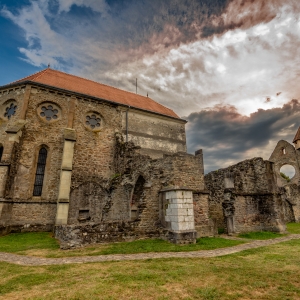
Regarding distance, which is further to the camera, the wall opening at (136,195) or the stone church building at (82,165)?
the wall opening at (136,195)

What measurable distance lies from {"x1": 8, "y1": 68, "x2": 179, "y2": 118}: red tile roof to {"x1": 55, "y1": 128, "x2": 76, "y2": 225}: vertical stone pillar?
4.50 metres

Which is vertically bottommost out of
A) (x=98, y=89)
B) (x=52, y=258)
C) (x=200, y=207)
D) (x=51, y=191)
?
(x=52, y=258)

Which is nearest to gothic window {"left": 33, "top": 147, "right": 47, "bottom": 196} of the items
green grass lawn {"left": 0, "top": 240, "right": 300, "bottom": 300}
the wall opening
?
the wall opening

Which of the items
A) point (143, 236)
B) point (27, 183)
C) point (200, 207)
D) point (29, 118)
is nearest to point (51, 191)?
point (27, 183)

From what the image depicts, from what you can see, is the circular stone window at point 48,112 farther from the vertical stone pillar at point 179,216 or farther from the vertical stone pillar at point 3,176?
the vertical stone pillar at point 179,216

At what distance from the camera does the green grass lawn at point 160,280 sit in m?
3.74

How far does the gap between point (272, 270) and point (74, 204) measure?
41.8 ft

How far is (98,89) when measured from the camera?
66.9 ft

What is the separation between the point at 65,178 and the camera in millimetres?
14023

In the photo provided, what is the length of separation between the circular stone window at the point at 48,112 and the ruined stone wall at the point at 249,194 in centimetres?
1227

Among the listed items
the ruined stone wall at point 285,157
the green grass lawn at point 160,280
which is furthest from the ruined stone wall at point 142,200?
the ruined stone wall at point 285,157

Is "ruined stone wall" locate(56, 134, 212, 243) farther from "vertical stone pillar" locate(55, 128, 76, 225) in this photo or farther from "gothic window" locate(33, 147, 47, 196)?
"gothic window" locate(33, 147, 47, 196)

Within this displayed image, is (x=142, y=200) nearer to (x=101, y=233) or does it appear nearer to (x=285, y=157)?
(x=101, y=233)

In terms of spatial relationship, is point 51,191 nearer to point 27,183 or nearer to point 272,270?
point 27,183
